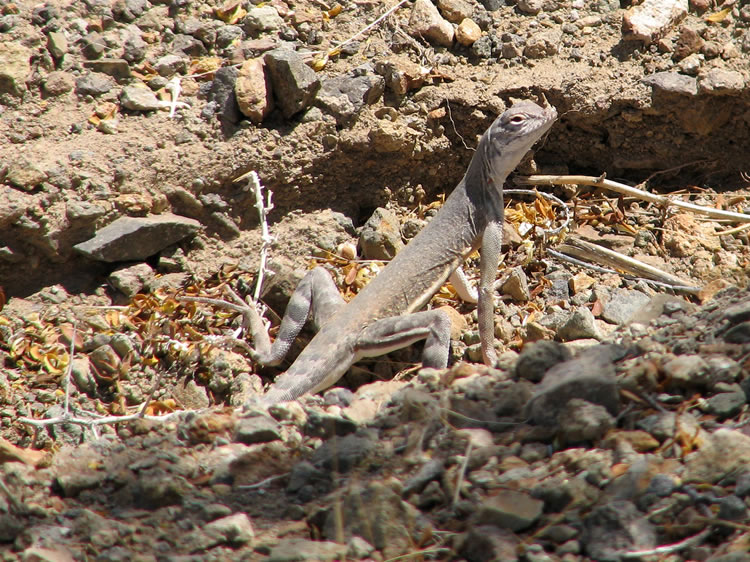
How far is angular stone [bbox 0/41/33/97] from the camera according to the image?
5.09m

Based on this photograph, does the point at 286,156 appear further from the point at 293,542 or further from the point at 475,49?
the point at 293,542

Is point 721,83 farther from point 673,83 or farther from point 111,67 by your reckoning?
point 111,67

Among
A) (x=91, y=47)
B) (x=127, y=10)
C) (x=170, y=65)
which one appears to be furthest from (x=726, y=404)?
(x=127, y=10)

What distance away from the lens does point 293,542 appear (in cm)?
227

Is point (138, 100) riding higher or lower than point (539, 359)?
higher

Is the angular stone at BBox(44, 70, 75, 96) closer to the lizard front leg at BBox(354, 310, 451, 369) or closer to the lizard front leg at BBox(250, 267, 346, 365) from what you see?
the lizard front leg at BBox(250, 267, 346, 365)

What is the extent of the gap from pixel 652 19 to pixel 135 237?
14.0ft

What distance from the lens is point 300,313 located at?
4.87 metres

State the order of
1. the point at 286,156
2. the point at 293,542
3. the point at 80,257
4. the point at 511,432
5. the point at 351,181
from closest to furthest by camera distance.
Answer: the point at 293,542 → the point at 511,432 → the point at 80,257 → the point at 286,156 → the point at 351,181

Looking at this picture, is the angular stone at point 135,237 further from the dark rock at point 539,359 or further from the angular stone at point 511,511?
the angular stone at point 511,511

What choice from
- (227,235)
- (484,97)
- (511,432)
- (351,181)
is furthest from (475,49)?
(511,432)

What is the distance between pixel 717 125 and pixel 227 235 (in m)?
3.81

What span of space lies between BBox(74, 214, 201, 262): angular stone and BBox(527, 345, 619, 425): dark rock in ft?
10.1

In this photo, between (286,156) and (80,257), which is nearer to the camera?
(80,257)
